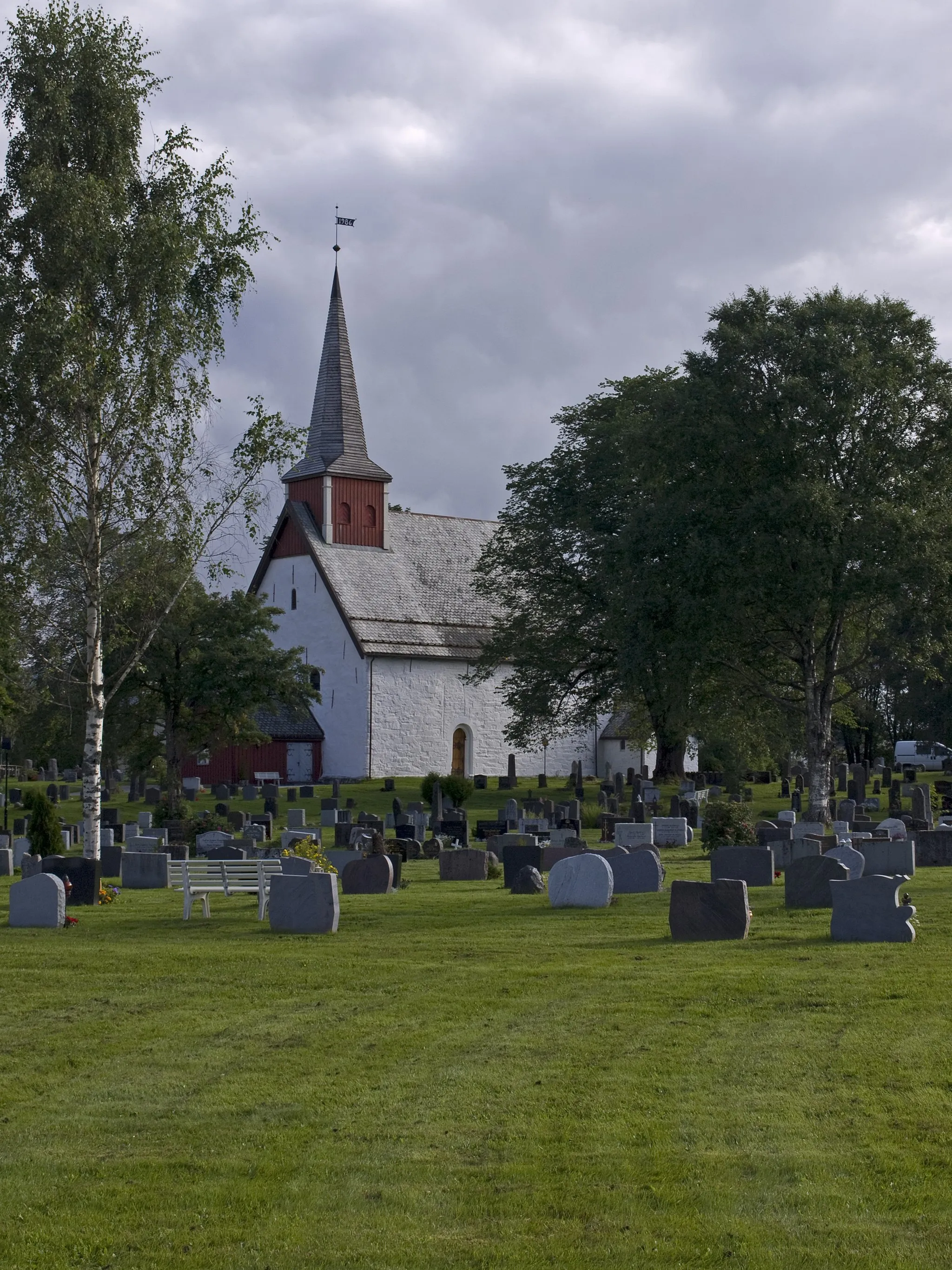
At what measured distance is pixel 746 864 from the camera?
18609 mm

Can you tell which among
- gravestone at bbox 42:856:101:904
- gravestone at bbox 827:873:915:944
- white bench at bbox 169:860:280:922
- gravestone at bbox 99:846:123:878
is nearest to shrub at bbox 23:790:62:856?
gravestone at bbox 99:846:123:878

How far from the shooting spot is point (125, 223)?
23359 millimetres

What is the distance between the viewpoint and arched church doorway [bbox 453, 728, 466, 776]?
57.8 meters

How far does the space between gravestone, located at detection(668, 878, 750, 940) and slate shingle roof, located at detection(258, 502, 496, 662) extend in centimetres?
4203

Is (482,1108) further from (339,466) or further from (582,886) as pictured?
(339,466)

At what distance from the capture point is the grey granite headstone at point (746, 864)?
1844 cm

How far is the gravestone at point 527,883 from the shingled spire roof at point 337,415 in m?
42.0

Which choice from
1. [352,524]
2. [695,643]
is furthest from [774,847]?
[352,524]

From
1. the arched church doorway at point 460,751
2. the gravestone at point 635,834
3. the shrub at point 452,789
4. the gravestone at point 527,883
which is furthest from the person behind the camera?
the arched church doorway at point 460,751

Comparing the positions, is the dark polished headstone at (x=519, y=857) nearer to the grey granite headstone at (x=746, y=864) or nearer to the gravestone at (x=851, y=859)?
the grey granite headstone at (x=746, y=864)

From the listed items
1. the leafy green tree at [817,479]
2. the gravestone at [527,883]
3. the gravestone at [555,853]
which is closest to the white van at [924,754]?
the leafy green tree at [817,479]

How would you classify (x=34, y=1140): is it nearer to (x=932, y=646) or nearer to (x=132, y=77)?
(x=132, y=77)

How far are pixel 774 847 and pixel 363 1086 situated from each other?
46.9 ft

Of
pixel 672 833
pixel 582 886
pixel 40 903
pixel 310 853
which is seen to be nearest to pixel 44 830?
pixel 310 853
